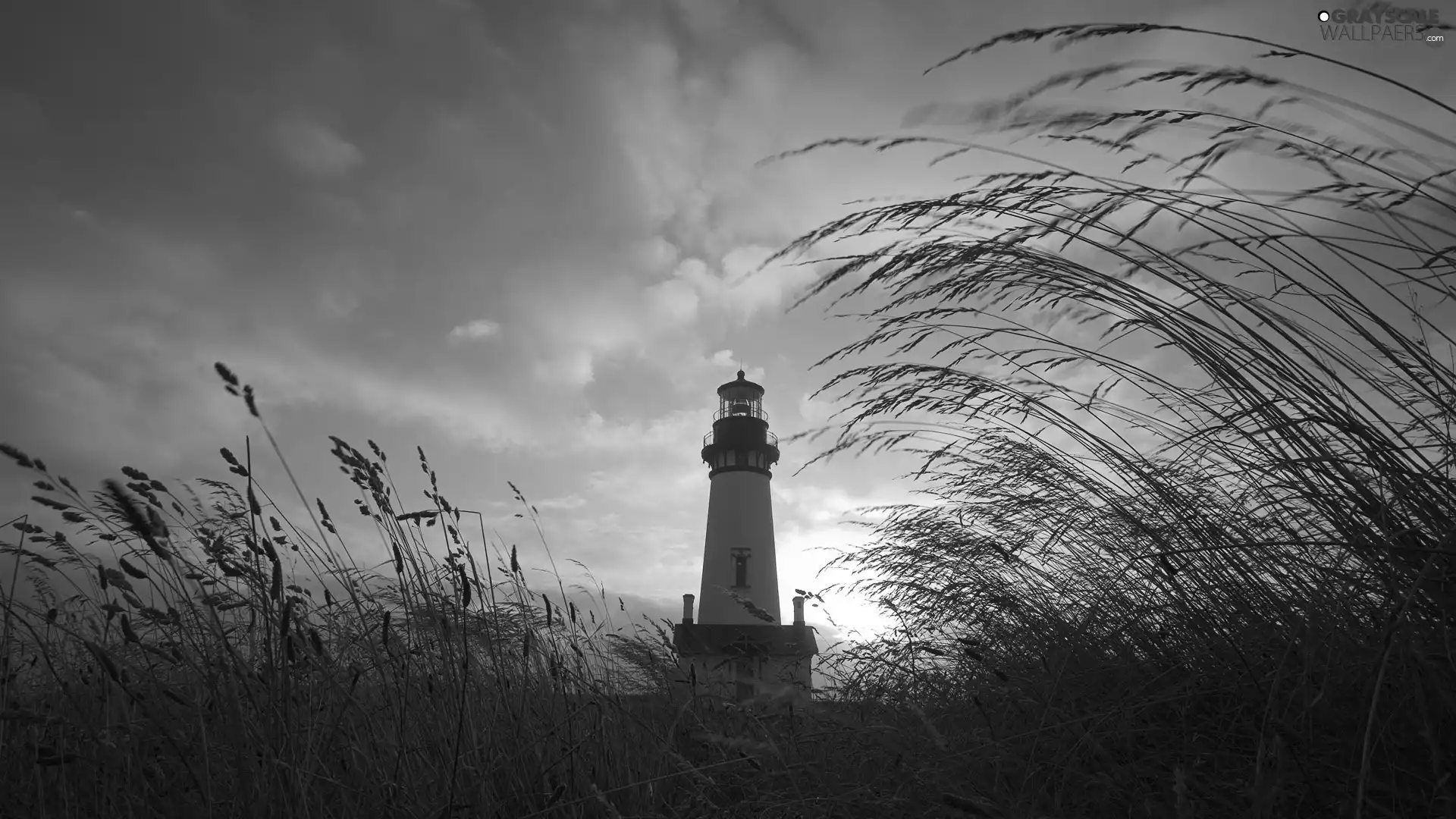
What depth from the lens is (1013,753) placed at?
1.62m

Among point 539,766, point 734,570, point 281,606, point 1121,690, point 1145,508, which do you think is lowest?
point 539,766

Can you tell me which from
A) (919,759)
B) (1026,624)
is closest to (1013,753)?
(919,759)

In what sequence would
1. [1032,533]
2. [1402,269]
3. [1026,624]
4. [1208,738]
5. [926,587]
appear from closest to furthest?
[1208,738], [1402,269], [1026,624], [1032,533], [926,587]

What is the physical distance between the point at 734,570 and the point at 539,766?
18.3 metres

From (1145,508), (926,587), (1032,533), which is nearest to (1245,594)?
(1145,508)

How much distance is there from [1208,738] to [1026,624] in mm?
992

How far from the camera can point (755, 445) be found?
21.1 m

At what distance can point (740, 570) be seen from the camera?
19734mm

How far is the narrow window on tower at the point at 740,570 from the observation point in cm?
1967

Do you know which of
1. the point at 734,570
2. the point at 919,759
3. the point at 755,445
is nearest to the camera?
the point at 919,759

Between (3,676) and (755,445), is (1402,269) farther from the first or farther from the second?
(755,445)

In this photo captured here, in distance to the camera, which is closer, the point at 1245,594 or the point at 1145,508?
the point at 1245,594

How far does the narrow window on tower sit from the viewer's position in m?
19.7

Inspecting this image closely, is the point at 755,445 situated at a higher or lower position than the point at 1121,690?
higher
